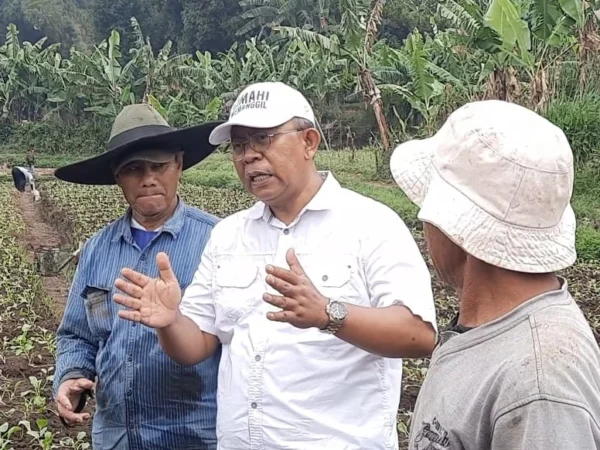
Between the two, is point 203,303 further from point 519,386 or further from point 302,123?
point 519,386

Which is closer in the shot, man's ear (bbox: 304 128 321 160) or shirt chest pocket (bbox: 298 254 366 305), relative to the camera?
shirt chest pocket (bbox: 298 254 366 305)

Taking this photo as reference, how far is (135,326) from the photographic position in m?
2.74

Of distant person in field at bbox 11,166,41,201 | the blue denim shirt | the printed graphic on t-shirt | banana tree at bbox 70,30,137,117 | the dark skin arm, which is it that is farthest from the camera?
banana tree at bbox 70,30,137,117

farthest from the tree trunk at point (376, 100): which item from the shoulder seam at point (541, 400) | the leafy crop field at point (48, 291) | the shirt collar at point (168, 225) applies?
the shoulder seam at point (541, 400)

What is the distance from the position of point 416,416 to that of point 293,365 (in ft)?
2.29

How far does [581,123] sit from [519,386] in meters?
12.6

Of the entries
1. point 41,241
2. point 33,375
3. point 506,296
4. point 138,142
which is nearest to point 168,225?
point 138,142

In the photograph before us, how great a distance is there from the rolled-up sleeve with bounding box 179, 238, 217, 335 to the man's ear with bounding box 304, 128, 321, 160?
0.39 meters

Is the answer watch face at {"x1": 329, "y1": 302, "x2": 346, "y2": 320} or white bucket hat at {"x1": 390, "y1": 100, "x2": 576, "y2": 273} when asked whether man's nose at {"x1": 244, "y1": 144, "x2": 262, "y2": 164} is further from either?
white bucket hat at {"x1": 390, "y1": 100, "x2": 576, "y2": 273}

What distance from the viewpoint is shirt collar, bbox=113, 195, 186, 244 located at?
2.84m

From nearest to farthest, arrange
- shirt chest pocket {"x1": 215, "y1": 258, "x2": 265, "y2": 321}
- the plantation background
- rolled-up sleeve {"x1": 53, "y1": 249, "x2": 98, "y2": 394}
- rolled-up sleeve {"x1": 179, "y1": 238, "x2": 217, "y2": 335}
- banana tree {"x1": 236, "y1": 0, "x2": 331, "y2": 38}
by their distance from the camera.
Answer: shirt chest pocket {"x1": 215, "y1": 258, "x2": 265, "y2": 321} → rolled-up sleeve {"x1": 179, "y1": 238, "x2": 217, "y2": 335} → rolled-up sleeve {"x1": 53, "y1": 249, "x2": 98, "y2": 394} → the plantation background → banana tree {"x1": 236, "y1": 0, "x2": 331, "y2": 38}

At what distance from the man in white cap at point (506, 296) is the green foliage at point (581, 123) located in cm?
1212

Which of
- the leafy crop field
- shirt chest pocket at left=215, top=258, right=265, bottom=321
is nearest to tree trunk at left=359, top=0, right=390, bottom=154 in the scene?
the leafy crop field

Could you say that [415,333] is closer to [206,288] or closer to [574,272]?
[206,288]
